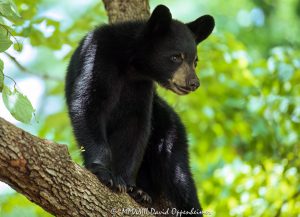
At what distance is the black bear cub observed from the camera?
6.69 m

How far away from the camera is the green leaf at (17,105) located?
14.9 feet

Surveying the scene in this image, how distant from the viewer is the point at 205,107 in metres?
10.5

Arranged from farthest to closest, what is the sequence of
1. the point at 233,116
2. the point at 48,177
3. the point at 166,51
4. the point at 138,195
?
the point at 233,116, the point at 166,51, the point at 138,195, the point at 48,177

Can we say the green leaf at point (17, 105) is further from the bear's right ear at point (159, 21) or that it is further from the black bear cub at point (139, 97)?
the bear's right ear at point (159, 21)

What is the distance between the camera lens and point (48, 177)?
15.6ft

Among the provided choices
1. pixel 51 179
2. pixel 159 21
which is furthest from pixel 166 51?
pixel 51 179

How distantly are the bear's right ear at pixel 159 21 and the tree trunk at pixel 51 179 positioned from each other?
94.8 inches

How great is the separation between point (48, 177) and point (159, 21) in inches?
121

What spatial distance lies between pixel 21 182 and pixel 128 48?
9.85 feet

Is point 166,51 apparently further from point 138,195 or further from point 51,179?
point 51,179

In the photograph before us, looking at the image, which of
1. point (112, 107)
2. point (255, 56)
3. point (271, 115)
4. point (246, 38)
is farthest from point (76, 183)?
point (246, 38)

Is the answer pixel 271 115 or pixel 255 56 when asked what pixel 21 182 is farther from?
pixel 255 56

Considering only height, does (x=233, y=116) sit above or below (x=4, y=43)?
below

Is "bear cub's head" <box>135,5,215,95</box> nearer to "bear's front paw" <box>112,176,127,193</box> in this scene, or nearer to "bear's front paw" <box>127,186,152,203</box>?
"bear's front paw" <box>127,186,152,203</box>
